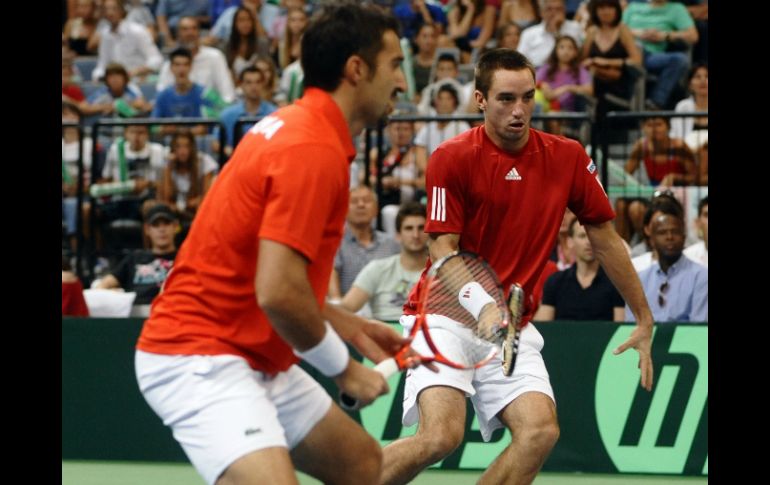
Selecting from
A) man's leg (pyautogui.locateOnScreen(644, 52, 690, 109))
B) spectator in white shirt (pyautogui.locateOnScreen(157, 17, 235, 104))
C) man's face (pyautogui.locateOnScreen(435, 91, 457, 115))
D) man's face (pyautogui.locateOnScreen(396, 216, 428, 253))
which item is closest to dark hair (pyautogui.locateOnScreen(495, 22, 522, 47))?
man's leg (pyautogui.locateOnScreen(644, 52, 690, 109))

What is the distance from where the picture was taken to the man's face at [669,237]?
995 cm

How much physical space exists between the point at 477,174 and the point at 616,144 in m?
5.16

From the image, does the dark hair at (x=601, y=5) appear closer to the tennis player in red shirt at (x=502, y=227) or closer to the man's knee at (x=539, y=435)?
the tennis player in red shirt at (x=502, y=227)

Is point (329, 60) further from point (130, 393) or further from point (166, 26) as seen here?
point (166, 26)

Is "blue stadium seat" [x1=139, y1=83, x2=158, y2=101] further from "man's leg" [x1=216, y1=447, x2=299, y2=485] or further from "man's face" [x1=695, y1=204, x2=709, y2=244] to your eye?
"man's leg" [x1=216, y1=447, x2=299, y2=485]

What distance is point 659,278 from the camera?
1006 centimetres

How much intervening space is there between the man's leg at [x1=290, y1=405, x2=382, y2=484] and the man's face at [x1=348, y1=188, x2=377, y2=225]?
617cm

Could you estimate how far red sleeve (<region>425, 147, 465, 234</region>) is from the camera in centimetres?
643

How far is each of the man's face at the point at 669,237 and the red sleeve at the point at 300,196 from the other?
606cm

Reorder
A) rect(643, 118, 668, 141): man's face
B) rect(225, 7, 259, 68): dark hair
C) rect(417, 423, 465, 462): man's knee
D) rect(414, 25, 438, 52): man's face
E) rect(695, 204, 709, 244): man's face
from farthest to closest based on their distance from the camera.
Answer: rect(225, 7, 259, 68): dark hair
rect(414, 25, 438, 52): man's face
rect(643, 118, 668, 141): man's face
rect(695, 204, 709, 244): man's face
rect(417, 423, 465, 462): man's knee

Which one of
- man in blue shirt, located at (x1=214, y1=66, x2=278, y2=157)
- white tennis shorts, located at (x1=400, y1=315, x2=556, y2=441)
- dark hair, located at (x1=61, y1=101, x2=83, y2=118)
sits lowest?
white tennis shorts, located at (x1=400, y1=315, x2=556, y2=441)

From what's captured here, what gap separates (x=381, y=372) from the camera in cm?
457

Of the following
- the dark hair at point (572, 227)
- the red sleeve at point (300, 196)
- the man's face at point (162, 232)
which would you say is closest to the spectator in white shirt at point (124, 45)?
the man's face at point (162, 232)

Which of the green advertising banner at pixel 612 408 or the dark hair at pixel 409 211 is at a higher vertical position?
the dark hair at pixel 409 211
